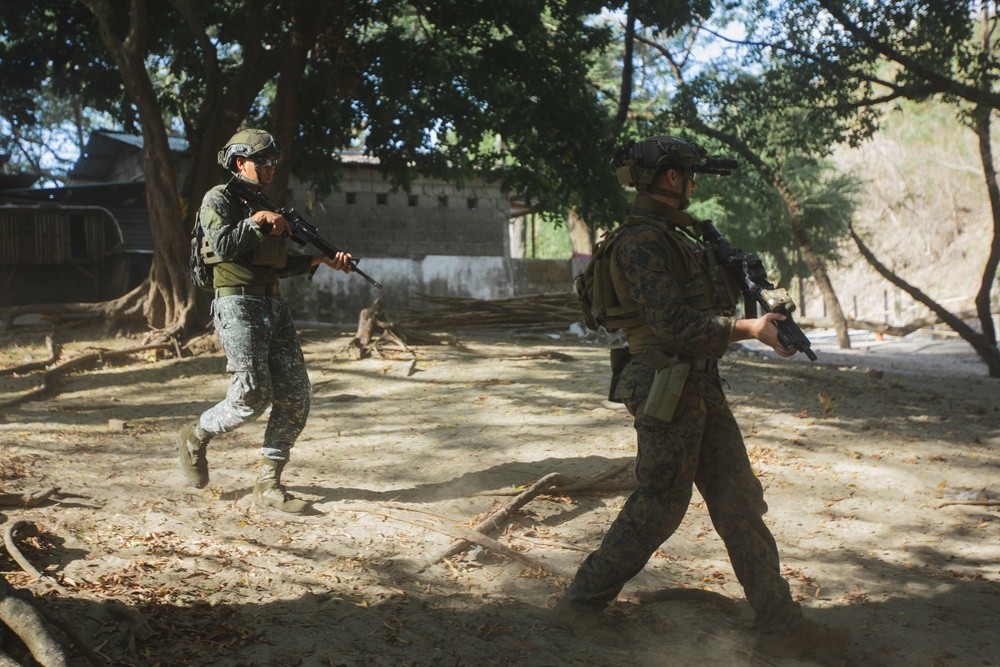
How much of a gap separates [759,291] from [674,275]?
33cm

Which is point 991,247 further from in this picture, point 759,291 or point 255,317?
point 255,317

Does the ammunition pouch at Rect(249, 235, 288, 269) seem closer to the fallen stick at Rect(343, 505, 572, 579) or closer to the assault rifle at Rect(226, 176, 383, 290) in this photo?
the assault rifle at Rect(226, 176, 383, 290)

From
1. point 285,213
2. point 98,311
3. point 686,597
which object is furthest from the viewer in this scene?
point 98,311

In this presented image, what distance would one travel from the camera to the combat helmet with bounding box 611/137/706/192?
351 centimetres

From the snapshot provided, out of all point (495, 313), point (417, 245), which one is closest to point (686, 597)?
point (495, 313)

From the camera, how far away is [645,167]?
3553 mm

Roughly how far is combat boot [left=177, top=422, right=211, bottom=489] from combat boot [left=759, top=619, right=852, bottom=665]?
333 cm

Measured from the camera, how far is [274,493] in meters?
5.05

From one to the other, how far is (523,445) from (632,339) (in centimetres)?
322

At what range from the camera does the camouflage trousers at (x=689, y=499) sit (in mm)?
3443

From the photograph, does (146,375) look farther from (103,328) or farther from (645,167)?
(645,167)

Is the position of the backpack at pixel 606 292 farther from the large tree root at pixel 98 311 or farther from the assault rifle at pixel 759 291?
the large tree root at pixel 98 311

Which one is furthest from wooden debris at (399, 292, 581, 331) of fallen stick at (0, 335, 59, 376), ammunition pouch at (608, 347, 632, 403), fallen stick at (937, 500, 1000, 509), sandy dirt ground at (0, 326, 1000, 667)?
ammunition pouch at (608, 347, 632, 403)

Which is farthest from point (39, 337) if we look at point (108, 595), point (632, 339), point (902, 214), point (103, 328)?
point (902, 214)
